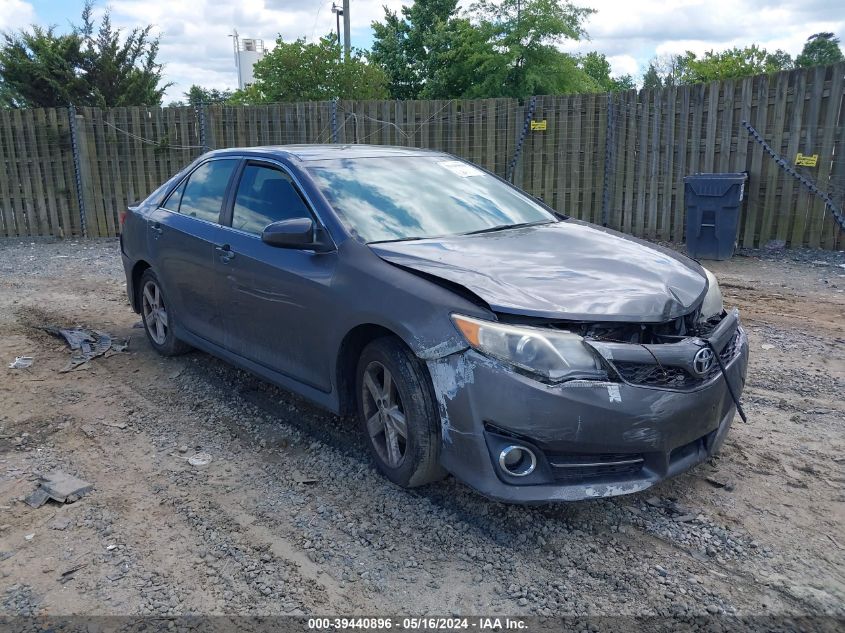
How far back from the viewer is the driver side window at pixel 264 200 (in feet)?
14.3

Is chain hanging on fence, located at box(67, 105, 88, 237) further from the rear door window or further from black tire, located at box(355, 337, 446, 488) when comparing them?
black tire, located at box(355, 337, 446, 488)

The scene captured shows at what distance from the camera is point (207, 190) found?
5309 mm

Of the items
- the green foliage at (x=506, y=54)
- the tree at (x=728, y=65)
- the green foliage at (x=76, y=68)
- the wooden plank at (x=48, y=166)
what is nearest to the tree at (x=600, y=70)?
the tree at (x=728, y=65)

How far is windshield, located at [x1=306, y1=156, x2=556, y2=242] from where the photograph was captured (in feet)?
13.5

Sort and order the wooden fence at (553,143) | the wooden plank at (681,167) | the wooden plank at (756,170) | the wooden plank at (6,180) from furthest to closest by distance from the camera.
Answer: the wooden plank at (6,180)
the wooden plank at (681,167)
the wooden plank at (756,170)
the wooden fence at (553,143)

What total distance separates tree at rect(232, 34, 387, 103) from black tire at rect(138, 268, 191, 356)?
1714 centimetres

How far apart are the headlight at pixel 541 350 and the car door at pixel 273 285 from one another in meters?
1.12

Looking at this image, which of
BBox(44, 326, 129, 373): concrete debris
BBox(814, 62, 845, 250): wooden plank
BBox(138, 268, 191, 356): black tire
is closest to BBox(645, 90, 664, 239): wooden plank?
BBox(814, 62, 845, 250): wooden plank

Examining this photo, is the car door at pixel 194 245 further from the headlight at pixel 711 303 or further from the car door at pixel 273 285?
the headlight at pixel 711 303

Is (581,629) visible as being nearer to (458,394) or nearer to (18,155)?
(458,394)

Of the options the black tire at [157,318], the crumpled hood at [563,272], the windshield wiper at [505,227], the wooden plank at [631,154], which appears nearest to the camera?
the crumpled hood at [563,272]

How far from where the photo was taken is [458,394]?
3.17 m

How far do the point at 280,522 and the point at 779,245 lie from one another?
9.08m

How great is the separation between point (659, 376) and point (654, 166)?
9.07 meters
